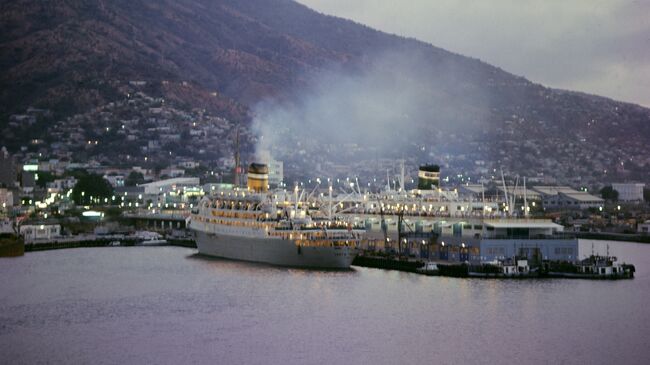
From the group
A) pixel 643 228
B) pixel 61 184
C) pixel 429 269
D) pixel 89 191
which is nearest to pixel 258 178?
pixel 429 269

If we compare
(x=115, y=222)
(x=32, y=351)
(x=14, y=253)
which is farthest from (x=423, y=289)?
(x=115, y=222)

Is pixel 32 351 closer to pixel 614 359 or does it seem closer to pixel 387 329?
pixel 387 329

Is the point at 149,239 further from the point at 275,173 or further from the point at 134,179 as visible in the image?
the point at 275,173

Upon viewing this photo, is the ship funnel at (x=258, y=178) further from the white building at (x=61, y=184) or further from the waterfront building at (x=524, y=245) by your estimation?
the white building at (x=61, y=184)

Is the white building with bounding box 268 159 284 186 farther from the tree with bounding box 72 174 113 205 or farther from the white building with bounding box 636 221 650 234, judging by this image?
the white building with bounding box 636 221 650 234

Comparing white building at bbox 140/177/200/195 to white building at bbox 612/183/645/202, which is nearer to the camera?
white building at bbox 140/177/200/195

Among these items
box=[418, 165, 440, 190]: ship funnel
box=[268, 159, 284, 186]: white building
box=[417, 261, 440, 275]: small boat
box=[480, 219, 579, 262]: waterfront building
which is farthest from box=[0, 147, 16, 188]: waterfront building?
box=[480, 219, 579, 262]: waterfront building

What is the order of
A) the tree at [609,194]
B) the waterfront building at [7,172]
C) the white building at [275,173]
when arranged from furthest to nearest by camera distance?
the tree at [609,194] < the white building at [275,173] < the waterfront building at [7,172]

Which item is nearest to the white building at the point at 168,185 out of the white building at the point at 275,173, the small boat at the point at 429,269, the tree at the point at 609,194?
the white building at the point at 275,173
